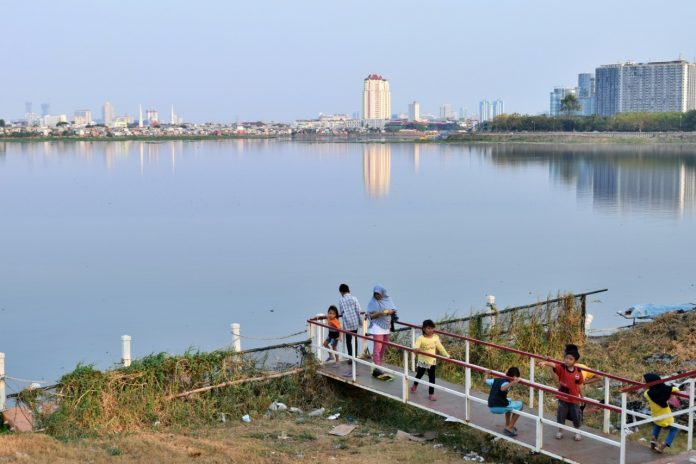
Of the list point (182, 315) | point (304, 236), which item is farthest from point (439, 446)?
point (304, 236)

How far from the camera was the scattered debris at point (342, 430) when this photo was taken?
1207 centimetres

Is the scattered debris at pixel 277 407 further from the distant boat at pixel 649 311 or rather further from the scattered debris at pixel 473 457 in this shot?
the distant boat at pixel 649 311

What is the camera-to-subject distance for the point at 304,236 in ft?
136

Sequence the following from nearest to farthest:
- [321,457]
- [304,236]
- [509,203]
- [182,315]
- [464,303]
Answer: [321,457] < [182,315] < [464,303] < [304,236] < [509,203]

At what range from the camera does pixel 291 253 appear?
3572cm

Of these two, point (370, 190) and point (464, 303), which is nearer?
point (464, 303)

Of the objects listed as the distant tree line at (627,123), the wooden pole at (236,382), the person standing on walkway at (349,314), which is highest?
the distant tree line at (627,123)

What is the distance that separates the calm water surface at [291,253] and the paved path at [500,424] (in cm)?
734

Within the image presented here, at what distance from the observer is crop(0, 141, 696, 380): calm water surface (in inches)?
916

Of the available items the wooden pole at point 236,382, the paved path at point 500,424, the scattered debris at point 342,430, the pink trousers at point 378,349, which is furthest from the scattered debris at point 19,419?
the pink trousers at point 378,349

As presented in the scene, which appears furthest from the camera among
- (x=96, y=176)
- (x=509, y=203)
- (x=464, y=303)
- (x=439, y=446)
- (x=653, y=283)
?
(x=96, y=176)

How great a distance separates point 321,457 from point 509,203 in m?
49.5

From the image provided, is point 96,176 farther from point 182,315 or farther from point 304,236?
point 182,315

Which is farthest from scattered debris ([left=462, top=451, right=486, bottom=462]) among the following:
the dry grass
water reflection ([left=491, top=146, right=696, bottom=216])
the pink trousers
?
water reflection ([left=491, top=146, right=696, bottom=216])
